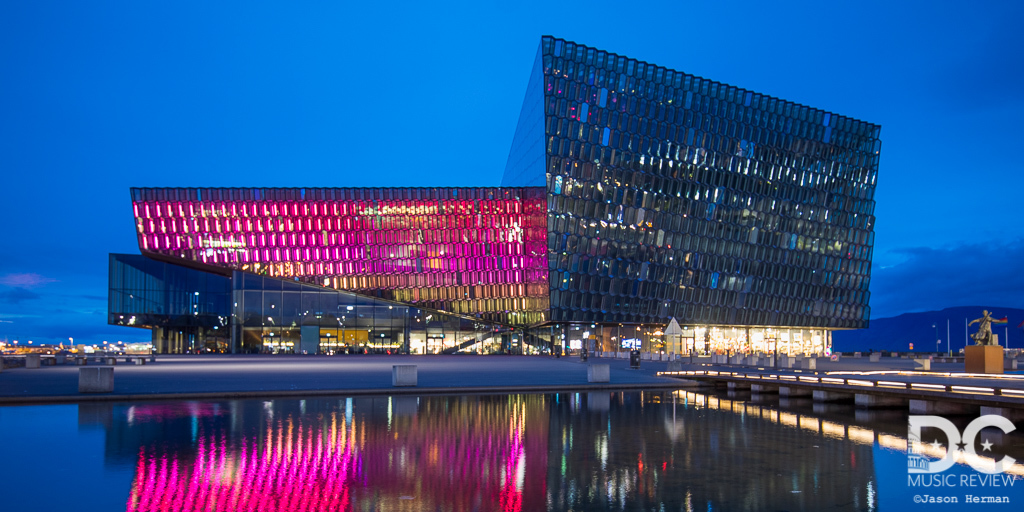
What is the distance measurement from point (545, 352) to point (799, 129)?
41520mm

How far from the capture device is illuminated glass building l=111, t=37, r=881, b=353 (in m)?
79.2

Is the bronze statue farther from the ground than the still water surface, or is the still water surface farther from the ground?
the bronze statue

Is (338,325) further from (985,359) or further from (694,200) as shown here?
(985,359)

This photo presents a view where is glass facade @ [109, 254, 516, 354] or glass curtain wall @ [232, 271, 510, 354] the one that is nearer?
glass curtain wall @ [232, 271, 510, 354]

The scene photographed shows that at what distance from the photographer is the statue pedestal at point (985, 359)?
35.1 metres

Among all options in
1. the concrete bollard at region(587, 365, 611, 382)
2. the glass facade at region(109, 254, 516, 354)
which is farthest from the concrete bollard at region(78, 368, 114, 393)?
the glass facade at region(109, 254, 516, 354)

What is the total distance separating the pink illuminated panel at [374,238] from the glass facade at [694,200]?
23.0 ft

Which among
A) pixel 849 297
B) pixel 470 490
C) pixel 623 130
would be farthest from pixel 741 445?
pixel 849 297

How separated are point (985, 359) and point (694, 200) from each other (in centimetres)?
5235

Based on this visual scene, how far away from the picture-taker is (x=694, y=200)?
86562 millimetres

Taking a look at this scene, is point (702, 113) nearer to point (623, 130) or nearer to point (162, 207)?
point (623, 130)

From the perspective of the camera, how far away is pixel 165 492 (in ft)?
32.3

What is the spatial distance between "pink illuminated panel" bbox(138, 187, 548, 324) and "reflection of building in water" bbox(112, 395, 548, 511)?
211 ft

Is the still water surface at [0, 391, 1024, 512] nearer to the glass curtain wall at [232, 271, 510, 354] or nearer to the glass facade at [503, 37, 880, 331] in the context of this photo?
the glass facade at [503, 37, 880, 331]
